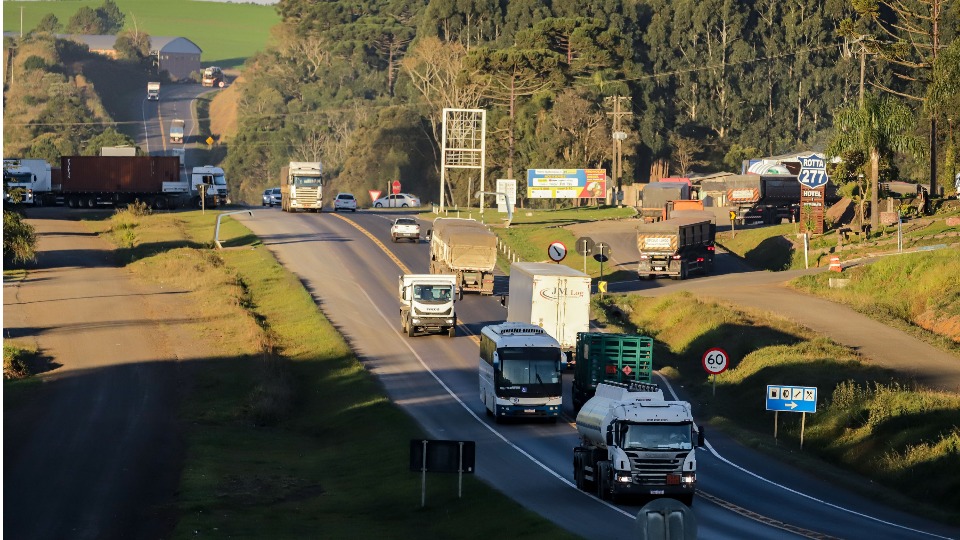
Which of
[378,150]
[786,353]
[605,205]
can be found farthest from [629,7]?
[786,353]

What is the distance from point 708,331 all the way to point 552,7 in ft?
395

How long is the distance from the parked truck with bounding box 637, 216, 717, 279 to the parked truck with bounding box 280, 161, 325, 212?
32.4m

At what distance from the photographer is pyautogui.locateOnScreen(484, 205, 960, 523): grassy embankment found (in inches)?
1499

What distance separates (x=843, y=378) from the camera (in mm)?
50000

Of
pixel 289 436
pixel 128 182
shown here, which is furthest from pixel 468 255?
pixel 128 182

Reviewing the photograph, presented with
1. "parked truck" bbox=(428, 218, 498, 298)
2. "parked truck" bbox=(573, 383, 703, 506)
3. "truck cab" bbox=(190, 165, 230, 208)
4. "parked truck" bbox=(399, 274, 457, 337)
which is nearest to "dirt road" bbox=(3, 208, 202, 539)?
"parked truck" bbox=(399, 274, 457, 337)

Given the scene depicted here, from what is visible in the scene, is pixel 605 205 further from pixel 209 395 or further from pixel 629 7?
pixel 209 395

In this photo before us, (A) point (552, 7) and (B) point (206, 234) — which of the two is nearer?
(B) point (206, 234)

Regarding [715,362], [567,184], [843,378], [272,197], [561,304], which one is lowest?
[843,378]

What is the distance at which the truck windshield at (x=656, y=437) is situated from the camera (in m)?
30.9

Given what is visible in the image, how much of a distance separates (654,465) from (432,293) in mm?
30359

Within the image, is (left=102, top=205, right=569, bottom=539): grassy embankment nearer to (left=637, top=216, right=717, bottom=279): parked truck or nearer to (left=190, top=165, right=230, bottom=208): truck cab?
(left=637, top=216, right=717, bottom=279): parked truck

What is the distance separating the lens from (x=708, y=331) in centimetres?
6275

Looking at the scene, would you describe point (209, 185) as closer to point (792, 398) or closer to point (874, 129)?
point (874, 129)
